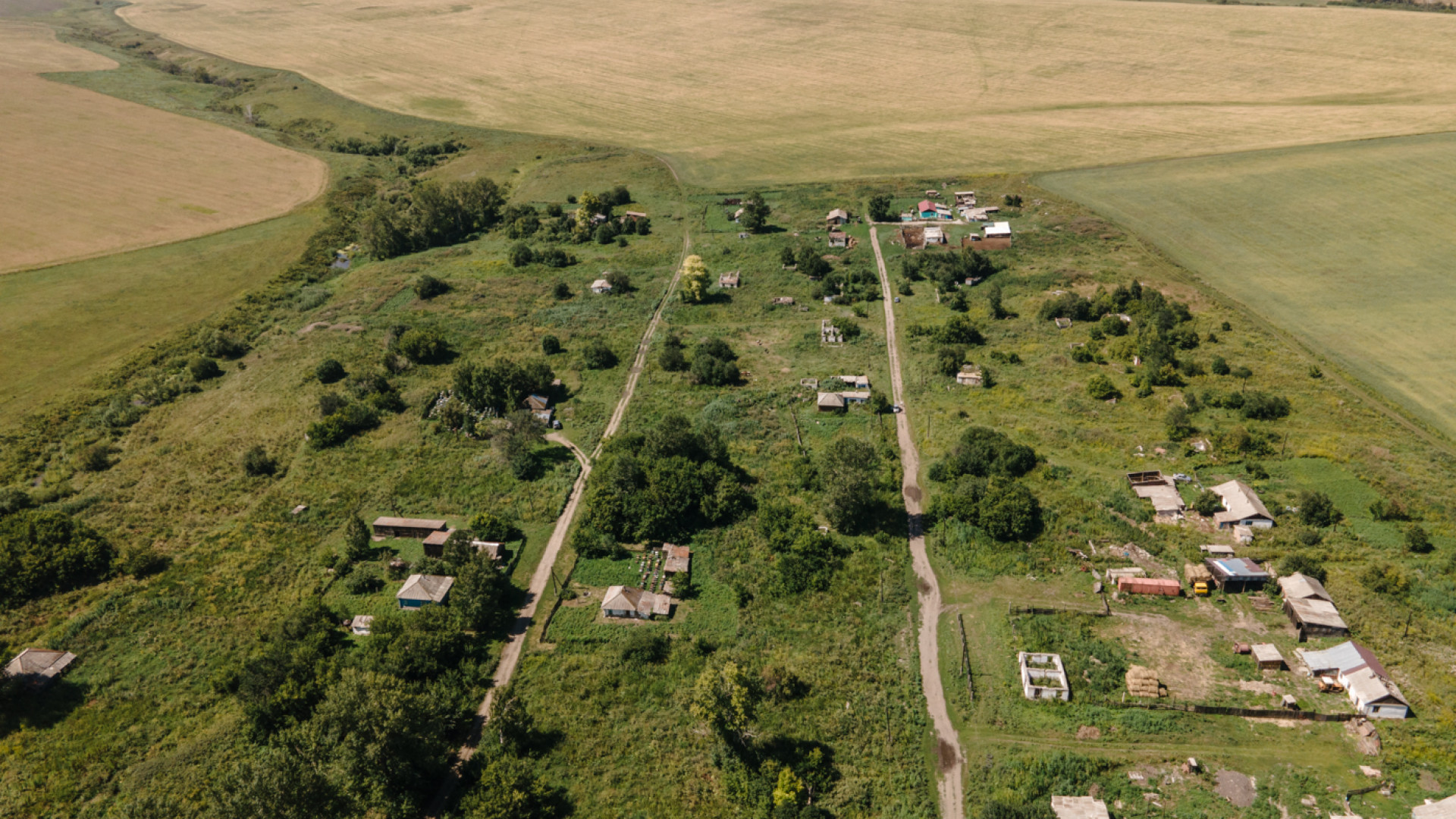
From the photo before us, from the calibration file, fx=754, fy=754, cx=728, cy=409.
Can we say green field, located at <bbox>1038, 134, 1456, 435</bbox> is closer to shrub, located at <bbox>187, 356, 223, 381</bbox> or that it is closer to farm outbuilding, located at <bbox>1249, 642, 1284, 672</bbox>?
farm outbuilding, located at <bbox>1249, 642, 1284, 672</bbox>

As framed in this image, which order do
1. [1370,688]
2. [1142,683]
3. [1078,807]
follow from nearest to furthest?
[1078,807] < [1370,688] < [1142,683]

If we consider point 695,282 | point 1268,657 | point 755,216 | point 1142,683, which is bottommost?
point 1142,683

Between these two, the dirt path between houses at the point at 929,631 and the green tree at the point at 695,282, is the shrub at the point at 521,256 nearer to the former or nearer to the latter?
the green tree at the point at 695,282

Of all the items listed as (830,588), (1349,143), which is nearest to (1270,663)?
(830,588)

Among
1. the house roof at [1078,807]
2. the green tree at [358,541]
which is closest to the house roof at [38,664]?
the green tree at [358,541]

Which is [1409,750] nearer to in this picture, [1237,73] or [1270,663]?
[1270,663]

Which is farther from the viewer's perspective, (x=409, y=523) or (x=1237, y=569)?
(x=409, y=523)

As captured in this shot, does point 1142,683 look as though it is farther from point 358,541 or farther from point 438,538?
point 358,541

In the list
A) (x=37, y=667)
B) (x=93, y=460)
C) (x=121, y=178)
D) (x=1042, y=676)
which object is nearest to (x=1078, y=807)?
(x=1042, y=676)
